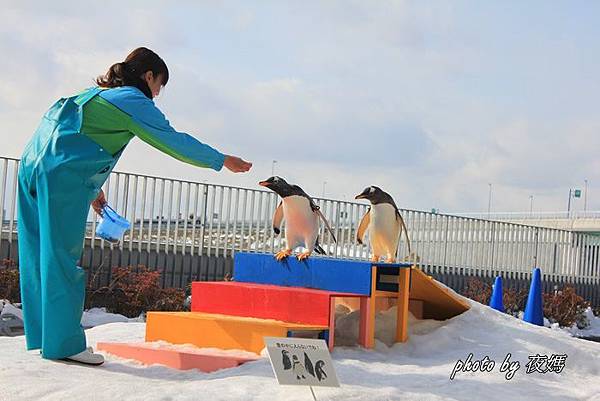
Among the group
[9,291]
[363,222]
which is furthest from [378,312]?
[9,291]

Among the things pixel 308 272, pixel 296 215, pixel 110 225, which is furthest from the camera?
pixel 296 215

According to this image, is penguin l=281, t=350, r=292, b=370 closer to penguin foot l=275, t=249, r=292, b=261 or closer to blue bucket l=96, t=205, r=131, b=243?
blue bucket l=96, t=205, r=131, b=243

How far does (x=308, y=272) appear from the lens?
21.7 feet

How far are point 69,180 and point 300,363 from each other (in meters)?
1.63

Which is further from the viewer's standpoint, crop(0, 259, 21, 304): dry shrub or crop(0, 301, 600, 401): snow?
crop(0, 259, 21, 304): dry shrub

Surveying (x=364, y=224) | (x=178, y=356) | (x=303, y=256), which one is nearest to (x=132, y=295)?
(x=364, y=224)

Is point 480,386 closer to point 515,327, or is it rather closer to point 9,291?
point 515,327

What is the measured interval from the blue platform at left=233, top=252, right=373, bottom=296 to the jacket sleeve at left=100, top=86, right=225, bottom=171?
1524mm

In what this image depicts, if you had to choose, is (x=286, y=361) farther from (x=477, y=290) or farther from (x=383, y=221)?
(x=477, y=290)

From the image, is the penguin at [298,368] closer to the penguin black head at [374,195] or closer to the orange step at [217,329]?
the orange step at [217,329]

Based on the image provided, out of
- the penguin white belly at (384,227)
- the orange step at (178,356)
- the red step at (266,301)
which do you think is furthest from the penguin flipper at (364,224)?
the orange step at (178,356)

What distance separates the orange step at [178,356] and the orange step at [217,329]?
118 millimetres

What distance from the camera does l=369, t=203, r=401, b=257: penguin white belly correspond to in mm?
7105

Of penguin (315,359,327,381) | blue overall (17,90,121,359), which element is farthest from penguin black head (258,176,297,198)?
penguin (315,359,327,381)
